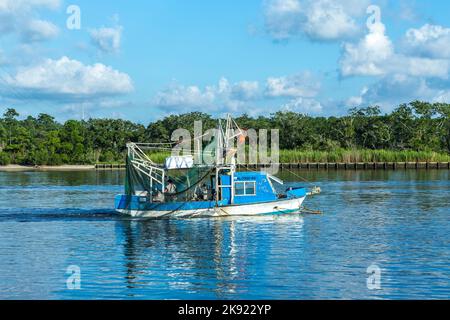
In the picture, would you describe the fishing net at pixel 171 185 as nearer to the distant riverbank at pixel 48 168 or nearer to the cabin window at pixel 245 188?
the cabin window at pixel 245 188

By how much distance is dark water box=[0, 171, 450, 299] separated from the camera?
24359mm

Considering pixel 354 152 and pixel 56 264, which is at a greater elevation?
pixel 354 152

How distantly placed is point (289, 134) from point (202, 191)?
94141mm

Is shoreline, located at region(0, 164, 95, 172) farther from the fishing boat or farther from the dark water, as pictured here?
the fishing boat

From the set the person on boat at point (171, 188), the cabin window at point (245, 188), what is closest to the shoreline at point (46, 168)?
the person on boat at point (171, 188)

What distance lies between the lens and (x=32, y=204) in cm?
5578

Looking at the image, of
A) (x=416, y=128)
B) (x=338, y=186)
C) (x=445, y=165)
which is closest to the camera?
(x=338, y=186)

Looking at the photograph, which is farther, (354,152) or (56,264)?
(354,152)

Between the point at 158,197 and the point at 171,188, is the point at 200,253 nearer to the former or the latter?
the point at 158,197

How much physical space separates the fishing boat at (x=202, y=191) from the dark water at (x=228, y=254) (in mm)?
1017
